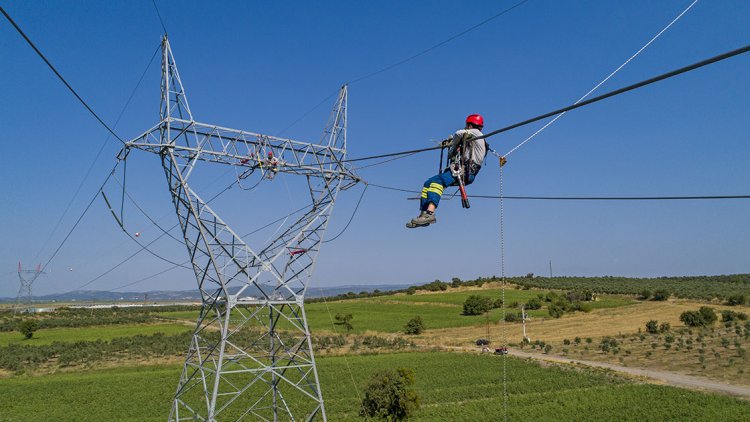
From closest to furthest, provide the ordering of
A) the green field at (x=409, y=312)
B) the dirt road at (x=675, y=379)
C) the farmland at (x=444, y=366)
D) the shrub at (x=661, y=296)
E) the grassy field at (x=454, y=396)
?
the grassy field at (x=454, y=396), the farmland at (x=444, y=366), the dirt road at (x=675, y=379), the green field at (x=409, y=312), the shrub at (x=661, y=296)

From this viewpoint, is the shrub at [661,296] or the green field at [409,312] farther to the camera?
the shrub at [661,296]

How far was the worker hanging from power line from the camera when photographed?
9.70 meters

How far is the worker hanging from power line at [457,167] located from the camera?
31.8 ft

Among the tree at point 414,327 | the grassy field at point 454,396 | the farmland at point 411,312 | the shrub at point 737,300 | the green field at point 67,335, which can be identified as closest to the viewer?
the grassy field at point 454,396

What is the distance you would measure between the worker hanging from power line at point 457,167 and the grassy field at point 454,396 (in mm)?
22457

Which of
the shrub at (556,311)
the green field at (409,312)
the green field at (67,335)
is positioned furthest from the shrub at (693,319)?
the green field at (67,335)

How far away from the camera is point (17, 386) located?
128 feet

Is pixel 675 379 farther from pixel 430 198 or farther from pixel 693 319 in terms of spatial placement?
pixel 430 198

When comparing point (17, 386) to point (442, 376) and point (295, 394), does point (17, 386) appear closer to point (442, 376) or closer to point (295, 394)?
point (295, 394)

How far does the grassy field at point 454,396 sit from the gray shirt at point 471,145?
2283cm

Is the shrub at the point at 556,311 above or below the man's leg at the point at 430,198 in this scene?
below

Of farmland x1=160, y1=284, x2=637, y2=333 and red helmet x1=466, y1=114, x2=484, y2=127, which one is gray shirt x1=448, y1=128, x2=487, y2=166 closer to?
red helmet x1=466, y1=114, x2=484, y2=127

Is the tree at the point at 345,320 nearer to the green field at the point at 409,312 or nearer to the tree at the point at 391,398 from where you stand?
the green field at the point at 409,312

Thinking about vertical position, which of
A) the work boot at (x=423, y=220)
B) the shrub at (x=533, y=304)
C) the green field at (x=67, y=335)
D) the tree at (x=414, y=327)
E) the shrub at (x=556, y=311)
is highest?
the work boot at (x=423, y=220)
